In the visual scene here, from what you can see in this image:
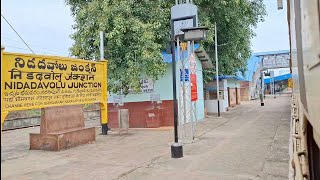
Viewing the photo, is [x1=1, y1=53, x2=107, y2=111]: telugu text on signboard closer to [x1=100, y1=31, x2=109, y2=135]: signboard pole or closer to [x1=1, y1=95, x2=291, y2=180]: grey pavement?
[x1=100, y1=31, x2=109, y2=135]: signboard pole

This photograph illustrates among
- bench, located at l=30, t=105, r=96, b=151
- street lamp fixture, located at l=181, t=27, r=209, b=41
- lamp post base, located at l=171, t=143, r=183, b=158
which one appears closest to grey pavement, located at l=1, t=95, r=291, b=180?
lamp post base, located at l=171, t=143, r=183, b=158

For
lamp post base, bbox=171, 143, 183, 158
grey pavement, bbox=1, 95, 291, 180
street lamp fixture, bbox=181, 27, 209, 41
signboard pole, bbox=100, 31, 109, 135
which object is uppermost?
street lamp fixture, bbox=181, 27, 209, 41

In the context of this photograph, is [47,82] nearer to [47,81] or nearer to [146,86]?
[47,81]

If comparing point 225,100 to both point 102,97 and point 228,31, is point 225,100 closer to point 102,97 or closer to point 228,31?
point 228,31

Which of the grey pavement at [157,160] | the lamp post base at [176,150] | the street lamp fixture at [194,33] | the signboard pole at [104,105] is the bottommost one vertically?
the grey pavement at [157,160]

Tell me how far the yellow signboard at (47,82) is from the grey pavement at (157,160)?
143 centimetres

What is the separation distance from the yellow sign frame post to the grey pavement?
4.62ft

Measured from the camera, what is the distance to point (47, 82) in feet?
31.7

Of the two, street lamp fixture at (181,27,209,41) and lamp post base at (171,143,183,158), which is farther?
street lamp fixture at (181,27,209,41)

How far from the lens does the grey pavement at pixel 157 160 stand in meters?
6.74

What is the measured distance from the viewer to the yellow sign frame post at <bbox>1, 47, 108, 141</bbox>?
858 cm

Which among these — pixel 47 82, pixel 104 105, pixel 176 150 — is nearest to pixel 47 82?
pixel 47 82

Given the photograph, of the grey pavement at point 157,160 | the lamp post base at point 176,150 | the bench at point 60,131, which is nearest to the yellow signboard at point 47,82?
the bench at point 60,131

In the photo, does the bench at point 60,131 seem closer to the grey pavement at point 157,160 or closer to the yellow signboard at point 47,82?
the grey pavement at point 157,160
